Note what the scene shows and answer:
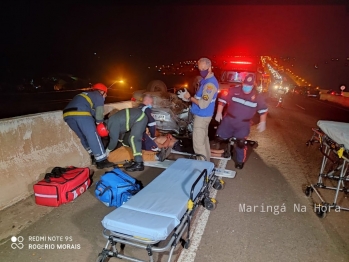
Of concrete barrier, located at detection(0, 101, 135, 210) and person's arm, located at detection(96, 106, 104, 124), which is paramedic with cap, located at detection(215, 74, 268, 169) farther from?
concrete barrier, located at detection(0, 101, 135, 210)

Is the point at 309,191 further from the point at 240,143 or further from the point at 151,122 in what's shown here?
the point at 151,122

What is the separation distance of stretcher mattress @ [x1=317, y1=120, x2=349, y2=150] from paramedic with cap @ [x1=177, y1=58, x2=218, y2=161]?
1958 millimetres

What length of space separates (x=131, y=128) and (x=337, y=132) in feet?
12.2

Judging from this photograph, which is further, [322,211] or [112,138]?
[112,138]

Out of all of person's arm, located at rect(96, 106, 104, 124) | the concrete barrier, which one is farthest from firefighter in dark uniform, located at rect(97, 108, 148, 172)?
the concrete barrier

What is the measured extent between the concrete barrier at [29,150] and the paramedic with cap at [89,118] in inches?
8.4

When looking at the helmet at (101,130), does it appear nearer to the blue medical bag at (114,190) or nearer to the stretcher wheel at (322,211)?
the blue medical bag at (114,190)

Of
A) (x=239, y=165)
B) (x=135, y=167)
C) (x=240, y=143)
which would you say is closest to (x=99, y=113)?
(x=135, y=167)

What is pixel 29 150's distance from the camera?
438 centimetres

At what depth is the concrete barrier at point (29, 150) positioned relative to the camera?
398 centimetres

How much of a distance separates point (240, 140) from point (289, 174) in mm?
1232

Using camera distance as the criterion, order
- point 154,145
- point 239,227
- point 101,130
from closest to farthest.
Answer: point 239,227 → point 101,130 → point 154,145

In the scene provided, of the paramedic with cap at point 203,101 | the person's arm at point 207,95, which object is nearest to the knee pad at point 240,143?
the paramedic with cap at point 203,101

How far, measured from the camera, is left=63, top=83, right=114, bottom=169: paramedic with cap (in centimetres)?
505
